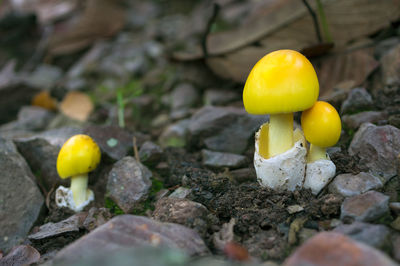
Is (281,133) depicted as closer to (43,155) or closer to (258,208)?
(258,208)

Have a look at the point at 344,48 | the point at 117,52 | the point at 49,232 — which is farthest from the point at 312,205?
the point at 117,52

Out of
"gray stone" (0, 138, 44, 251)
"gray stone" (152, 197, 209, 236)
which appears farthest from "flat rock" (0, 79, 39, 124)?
"gray stone" (152, 197, 209, 236)

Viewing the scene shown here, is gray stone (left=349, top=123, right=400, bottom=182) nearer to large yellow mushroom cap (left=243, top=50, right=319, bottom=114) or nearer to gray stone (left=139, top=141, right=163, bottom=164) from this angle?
large yellow mushroom cap (left=243, top=50, right=319, bottom=114)

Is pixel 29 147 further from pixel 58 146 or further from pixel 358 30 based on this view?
pixel 358 30

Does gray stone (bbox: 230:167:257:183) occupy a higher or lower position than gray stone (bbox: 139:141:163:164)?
lower

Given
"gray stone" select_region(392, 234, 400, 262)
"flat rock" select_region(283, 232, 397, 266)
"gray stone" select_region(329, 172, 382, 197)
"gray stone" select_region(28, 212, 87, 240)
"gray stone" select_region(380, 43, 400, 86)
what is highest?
"gray stone" select_region(380, 43, 400, 86)

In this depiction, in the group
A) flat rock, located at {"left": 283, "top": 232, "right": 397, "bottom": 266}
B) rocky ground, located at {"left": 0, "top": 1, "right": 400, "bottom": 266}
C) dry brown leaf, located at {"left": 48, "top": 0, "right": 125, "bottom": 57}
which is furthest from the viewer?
dry brown leaf, located at {"left": 48, "top": 0, "right": 125, "bottom": 57}

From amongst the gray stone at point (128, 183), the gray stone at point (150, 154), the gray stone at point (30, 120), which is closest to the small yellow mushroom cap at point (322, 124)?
the gray stone at point (128, 183)
